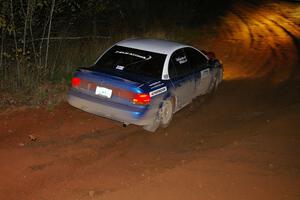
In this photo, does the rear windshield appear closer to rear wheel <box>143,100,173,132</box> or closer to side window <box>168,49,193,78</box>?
side window <box>168,49,193,78</box>

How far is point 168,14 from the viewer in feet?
78.1

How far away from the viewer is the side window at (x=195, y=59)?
31.3 ft

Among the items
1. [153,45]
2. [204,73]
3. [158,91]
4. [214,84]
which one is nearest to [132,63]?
[153,45]

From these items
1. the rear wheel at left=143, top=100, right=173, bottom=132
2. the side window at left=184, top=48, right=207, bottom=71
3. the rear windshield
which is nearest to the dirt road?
the rear wheel at left=143, top=100, right=173, bottom=132

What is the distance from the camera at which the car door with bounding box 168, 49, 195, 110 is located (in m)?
8.71

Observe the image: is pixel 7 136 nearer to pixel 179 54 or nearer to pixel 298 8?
pixel 179 54

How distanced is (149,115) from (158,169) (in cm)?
144

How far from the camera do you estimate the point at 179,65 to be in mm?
8992

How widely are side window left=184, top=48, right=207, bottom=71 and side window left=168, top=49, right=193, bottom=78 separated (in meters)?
0.21

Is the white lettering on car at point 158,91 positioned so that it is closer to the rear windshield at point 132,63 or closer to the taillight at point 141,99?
the taillight at point 141,99

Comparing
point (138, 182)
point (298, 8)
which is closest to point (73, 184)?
point (138, 182)

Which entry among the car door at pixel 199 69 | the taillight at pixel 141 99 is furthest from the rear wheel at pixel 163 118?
the car door at pixel 199 69

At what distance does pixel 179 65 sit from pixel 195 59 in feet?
2.91

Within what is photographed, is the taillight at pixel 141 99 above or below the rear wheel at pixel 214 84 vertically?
above
